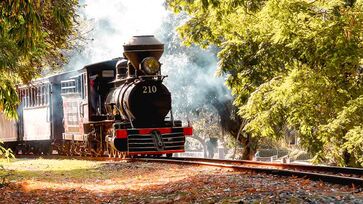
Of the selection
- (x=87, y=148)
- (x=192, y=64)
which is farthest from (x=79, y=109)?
(x=192, y=64)

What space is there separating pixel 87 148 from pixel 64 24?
39.6 ft

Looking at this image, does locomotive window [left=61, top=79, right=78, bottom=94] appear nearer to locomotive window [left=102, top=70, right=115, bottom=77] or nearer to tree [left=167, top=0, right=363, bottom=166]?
locomotive window [left=102, top=70, right=115, bottom=77]

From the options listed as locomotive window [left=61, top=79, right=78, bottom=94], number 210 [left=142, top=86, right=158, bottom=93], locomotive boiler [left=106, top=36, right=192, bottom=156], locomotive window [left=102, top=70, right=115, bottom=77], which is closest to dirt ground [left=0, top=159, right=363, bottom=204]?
Answer: locomotive boiler [left=106, top=36, right=192, bottom=156]

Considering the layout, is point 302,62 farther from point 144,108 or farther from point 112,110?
point 112,110

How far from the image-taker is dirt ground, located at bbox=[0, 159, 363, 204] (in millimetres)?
7652

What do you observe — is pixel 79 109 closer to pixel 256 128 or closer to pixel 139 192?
pixel 256 128

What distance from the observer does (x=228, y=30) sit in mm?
18188

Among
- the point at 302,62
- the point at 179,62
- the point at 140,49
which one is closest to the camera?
the point at 302,62

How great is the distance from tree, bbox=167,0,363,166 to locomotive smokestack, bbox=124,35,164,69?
0.95 meters

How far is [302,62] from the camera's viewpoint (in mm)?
15820

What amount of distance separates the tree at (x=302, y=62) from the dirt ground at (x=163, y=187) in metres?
3.66

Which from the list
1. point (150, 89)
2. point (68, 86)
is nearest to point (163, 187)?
point (150, 89)

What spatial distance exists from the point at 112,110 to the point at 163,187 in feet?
28.9

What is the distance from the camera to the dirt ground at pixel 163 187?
301 inches
